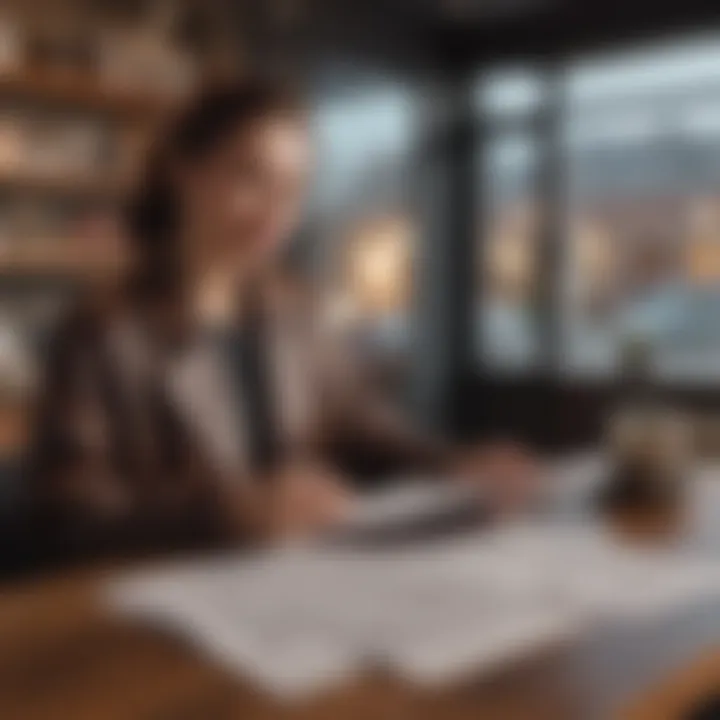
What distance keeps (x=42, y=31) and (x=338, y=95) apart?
21 cm

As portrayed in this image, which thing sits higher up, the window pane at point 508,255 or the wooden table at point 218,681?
the window pane at point 508,255

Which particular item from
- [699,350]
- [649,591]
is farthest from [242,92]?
[649,591]

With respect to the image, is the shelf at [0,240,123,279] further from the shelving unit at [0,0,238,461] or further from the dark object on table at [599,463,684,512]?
the dark object on table at [599,463,684,512]

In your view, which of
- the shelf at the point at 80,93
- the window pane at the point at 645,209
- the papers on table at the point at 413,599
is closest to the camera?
the shelf at the point at 80,93

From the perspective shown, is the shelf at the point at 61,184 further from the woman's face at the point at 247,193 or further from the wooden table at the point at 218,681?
the wooden table at the point at 218,681

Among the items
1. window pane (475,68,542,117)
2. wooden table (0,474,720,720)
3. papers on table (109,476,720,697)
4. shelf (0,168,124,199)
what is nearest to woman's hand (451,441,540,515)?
papers on table (109,476,720,697)

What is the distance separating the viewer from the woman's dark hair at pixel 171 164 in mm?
665

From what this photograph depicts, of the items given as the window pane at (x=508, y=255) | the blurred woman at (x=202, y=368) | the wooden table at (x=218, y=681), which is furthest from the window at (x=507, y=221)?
the wooden table at (x=218, y=681)

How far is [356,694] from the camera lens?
2.46 feet

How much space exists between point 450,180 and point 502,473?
256 millimetres

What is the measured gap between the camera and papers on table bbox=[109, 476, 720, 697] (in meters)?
0.74

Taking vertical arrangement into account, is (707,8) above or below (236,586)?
above

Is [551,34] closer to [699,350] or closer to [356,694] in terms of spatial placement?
[699,350]

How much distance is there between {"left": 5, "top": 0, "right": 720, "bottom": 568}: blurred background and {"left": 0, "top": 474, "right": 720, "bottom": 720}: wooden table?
85 millimetres
